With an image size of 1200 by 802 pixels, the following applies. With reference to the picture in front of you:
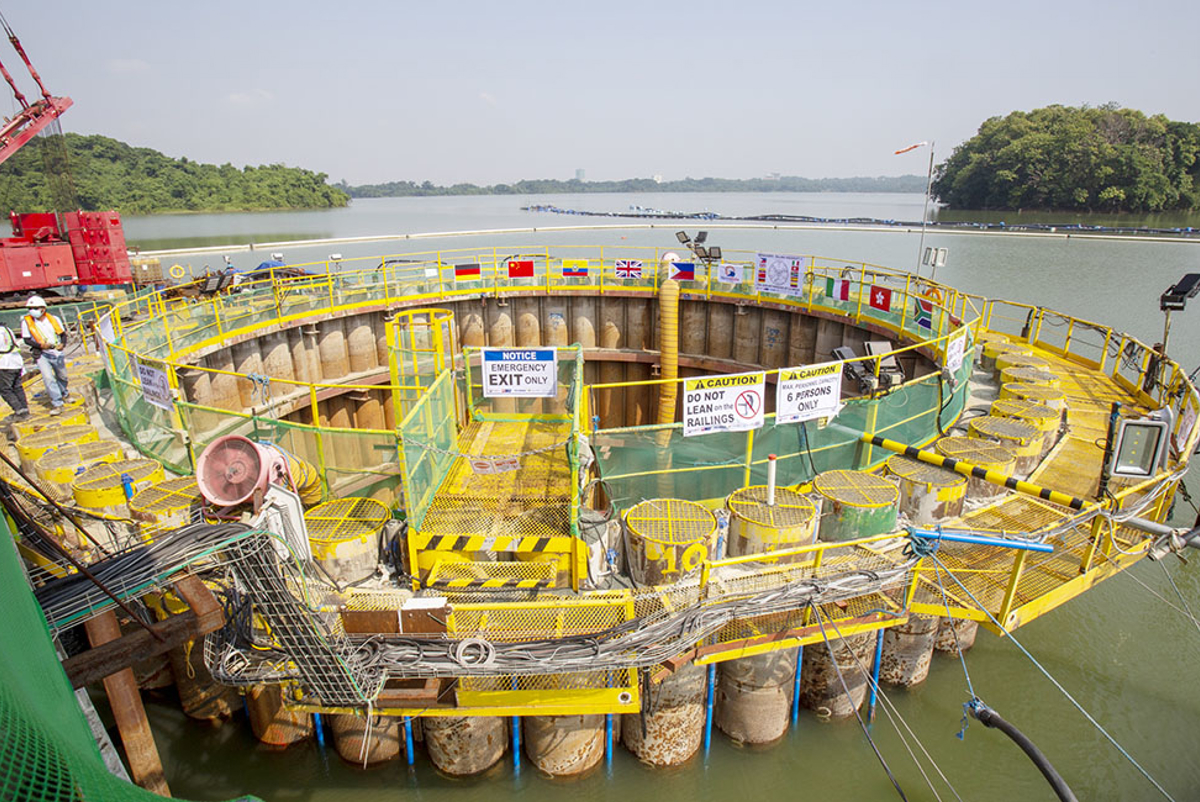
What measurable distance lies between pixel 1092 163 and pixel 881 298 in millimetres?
78570

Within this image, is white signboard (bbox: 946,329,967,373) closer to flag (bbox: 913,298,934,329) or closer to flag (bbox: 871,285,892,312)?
flag (bbox: 913,298,934,329)

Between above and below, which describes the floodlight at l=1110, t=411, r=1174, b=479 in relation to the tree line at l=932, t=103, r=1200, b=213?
below

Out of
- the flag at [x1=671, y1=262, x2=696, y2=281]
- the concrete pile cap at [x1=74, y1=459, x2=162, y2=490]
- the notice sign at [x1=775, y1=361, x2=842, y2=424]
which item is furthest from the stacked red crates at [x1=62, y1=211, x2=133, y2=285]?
the notice sign at [x1=775, y1=361, x2=842, y2=424]

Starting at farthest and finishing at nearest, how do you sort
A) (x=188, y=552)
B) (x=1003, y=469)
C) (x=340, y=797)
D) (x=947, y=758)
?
(x=1003, y=469), (x=947, y=758), (x=340, y=797), (x=188, y=552)

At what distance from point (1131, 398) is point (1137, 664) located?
242 inches

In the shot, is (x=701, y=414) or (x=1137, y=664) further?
(x=1137, y=664)

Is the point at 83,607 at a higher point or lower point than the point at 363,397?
higher

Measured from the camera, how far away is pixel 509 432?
439 inches

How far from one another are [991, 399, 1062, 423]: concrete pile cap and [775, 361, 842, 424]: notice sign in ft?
15.4

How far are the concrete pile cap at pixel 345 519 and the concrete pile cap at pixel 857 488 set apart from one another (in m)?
6.21

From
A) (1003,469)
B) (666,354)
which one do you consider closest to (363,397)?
(666,354)

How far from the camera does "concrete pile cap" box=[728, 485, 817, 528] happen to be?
8680mm

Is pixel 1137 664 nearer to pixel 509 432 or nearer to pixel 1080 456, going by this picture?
pixel 1080 456

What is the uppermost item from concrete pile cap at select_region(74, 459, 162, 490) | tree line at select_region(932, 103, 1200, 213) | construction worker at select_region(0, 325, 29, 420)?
tree line at select_region(932, 103, 1200, 213)
